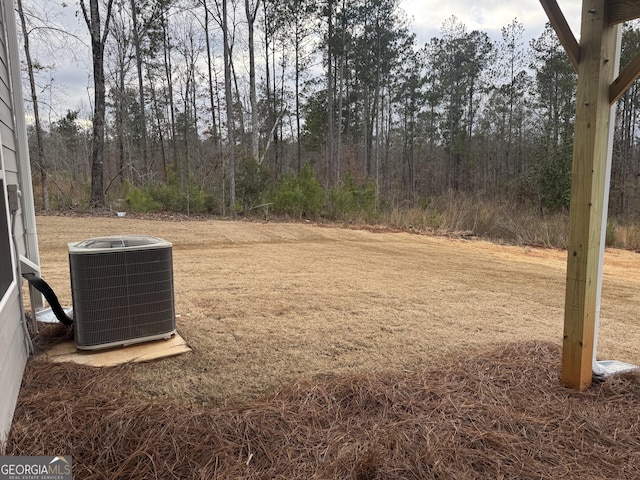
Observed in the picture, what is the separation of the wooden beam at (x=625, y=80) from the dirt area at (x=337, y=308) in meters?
1.76

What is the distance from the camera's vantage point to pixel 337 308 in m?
3.79

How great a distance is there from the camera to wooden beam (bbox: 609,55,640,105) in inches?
77.4

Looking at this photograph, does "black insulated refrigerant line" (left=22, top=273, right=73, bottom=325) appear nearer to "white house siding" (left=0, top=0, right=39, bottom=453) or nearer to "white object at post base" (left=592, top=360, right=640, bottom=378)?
"white house siding" (left=0, top=0, right=39, bottom=453)

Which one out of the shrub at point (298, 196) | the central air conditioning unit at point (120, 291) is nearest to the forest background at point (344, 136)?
the shrub at point (298, 196)

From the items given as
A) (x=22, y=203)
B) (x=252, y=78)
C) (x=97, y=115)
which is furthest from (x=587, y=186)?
(x=252, y=78)

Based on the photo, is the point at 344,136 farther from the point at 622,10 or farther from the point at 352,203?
the point at 622,10

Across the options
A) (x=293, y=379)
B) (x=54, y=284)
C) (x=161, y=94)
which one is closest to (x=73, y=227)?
(x=54, y=284)

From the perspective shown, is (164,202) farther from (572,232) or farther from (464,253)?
(572,232)

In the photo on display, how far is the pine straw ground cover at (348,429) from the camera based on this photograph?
1672 mm

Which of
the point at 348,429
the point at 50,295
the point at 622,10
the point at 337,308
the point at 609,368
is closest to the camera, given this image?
the point at 348,429

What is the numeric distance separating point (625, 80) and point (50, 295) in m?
3.63

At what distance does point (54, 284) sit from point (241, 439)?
3.49 m

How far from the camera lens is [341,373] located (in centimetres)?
245

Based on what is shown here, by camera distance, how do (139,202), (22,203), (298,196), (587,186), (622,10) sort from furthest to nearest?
(298,196), (139,202), (22,203), (587,186), (622,10)
